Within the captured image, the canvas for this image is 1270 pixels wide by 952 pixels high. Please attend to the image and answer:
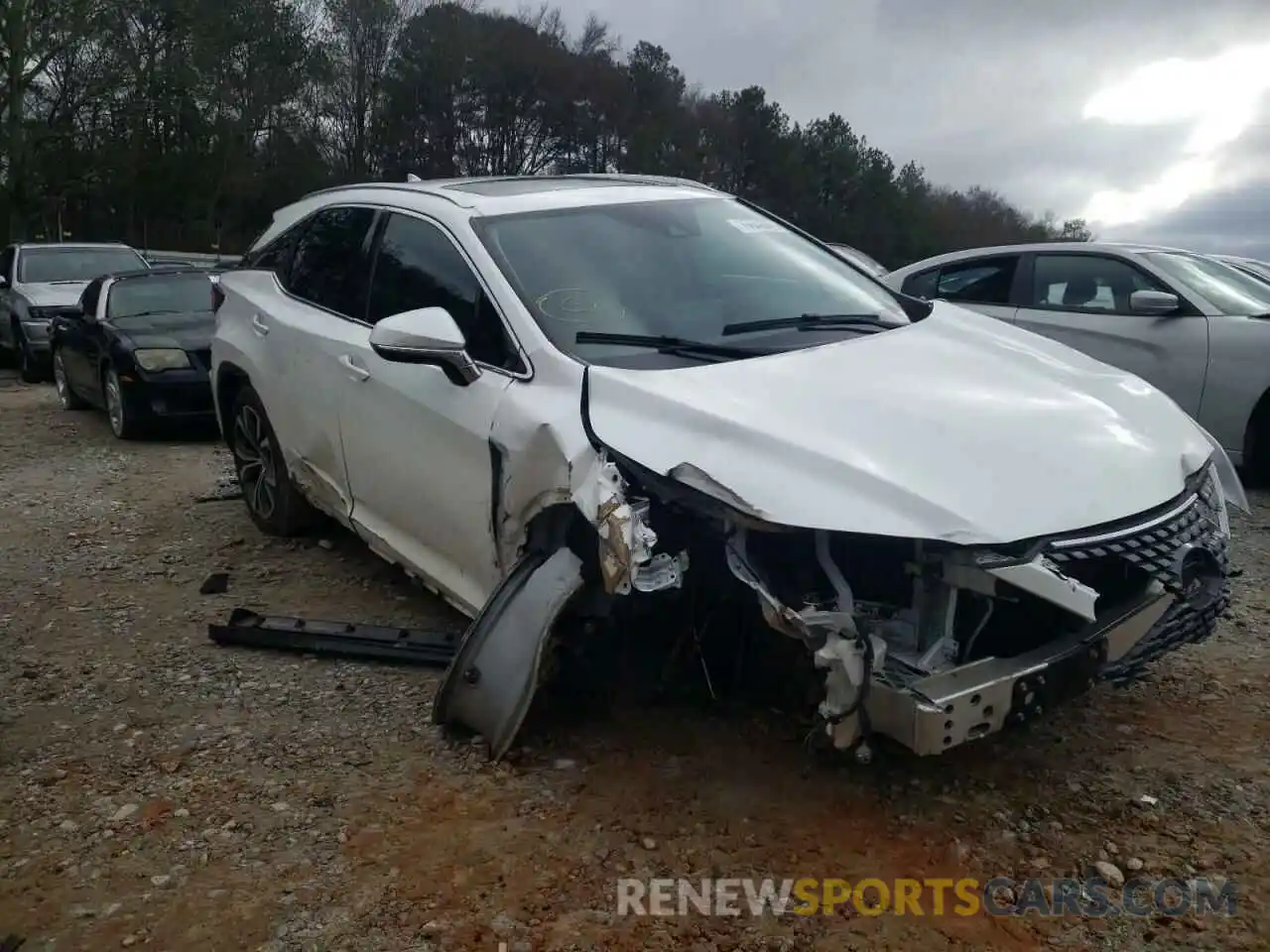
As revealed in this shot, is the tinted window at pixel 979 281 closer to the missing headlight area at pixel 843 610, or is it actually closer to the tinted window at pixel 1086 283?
the tinted window at pixel 1086 283

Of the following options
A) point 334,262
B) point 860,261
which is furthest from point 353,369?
point 860,261

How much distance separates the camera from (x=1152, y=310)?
21.9 feet

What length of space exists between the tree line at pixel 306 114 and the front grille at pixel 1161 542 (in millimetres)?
26691

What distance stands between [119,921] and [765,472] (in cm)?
189

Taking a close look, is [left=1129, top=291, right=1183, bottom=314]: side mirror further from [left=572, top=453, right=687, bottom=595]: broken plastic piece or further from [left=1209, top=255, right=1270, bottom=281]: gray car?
[left=572, top=453, right=687, bottom=595]: broken plastic piece

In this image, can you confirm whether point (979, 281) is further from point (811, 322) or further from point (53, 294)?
point (53, 294)

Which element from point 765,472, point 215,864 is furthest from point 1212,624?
point 215,864

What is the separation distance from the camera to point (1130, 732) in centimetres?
344

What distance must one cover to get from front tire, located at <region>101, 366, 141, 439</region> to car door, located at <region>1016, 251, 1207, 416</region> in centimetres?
666

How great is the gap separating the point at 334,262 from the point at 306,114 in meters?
31.9

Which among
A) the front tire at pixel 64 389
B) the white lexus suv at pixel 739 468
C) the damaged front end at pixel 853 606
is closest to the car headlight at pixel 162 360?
the front tire at pixel 64 389

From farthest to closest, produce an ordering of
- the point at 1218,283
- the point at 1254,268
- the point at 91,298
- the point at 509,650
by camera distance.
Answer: the point at 91,298 → the point at 1254,268 → the point at 1218,283 → the point at 509,650

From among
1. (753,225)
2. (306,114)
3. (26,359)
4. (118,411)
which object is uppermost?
(306,114)

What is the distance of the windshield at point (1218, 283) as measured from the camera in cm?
673
